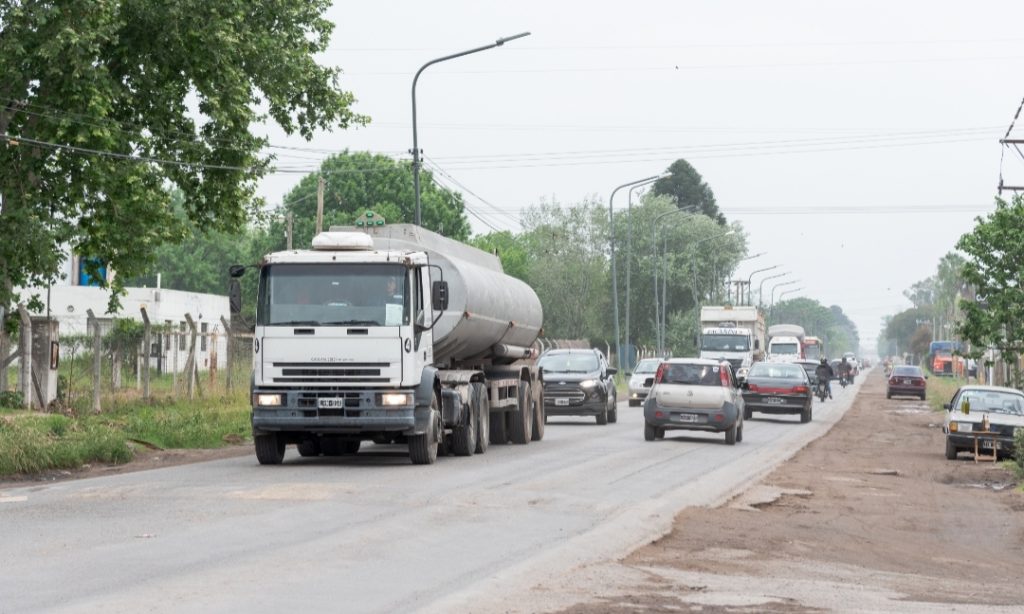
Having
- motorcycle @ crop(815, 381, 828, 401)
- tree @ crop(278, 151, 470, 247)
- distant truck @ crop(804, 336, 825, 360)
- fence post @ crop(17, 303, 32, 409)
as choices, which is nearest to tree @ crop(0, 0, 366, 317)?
fence post @ crop(17, 303, 32, 409)

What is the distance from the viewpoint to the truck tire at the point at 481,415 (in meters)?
26.4

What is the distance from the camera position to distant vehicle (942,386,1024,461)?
96.9ft

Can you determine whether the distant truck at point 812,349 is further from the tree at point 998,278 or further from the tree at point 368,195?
the tree at point 998,278

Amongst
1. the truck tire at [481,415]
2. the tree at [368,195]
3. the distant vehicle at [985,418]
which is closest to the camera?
the truck tire at [481,415]

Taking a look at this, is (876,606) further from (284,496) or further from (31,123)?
(31,123)

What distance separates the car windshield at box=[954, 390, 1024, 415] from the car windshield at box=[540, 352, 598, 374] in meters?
12.5

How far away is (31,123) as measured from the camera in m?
31.5

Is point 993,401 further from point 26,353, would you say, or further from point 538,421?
point 26,353

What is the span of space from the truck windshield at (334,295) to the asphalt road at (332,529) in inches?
81.8

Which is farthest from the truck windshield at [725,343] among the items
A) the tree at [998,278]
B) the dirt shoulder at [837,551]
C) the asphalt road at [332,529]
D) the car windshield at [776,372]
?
the asphalt road at [332,529]

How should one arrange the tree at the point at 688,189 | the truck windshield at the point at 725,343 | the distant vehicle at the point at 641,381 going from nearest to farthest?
the distant vehicle at the point at 641,381
the truck windshield at the point at 725,343
the tree at the point at 688,189

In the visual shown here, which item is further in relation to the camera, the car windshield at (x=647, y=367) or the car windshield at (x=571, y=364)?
the car windshield at (x=647, y=367)

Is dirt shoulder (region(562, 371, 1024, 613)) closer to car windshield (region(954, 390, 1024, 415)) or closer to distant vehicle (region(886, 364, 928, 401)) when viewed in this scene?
car windshield (region(954, 390, 1024, 415))

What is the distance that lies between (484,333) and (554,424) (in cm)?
1500
